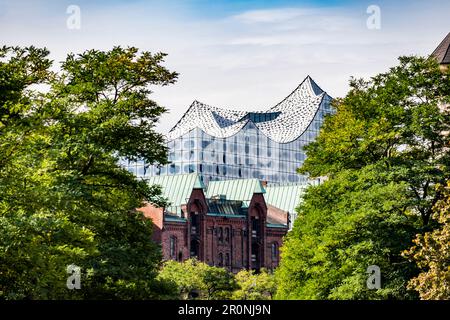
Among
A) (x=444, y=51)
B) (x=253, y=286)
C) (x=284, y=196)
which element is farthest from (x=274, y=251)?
(x=444, y=51)

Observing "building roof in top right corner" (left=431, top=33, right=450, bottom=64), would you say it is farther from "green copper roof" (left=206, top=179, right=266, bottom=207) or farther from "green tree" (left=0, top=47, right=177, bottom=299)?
"green copper roof" (left=206, top=179, right=266, bottom=207)

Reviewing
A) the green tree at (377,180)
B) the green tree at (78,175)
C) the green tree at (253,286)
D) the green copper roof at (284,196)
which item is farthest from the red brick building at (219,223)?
the green tree at (78,175)

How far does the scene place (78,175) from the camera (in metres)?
46.6

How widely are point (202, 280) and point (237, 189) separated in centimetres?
5088

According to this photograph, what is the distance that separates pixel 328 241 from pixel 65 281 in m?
16.7

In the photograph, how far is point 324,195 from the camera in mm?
62219

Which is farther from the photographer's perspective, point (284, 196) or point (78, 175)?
point (284, 196)

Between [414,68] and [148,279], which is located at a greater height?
[414,68]

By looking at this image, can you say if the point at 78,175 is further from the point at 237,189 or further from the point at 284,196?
the point at 284,196

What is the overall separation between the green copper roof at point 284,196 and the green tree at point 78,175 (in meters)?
131

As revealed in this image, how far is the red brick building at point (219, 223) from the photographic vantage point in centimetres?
15775
